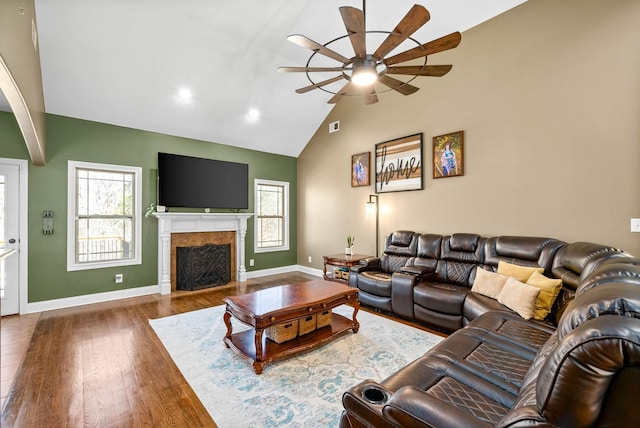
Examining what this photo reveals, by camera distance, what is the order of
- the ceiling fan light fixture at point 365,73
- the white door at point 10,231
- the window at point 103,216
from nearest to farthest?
the ceiling fan light fixture at point 365,73
the white door at point 10,231
the window at point 103,216

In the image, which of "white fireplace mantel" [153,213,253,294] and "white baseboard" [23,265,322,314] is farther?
"white fireplace mantel" [153,213,253,294]

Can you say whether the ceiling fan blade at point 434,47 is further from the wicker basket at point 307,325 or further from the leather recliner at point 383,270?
the leather recliner at point 383,270

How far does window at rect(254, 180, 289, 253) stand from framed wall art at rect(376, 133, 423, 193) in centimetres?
263

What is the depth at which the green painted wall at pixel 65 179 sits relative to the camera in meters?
4.07

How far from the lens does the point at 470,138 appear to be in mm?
3977

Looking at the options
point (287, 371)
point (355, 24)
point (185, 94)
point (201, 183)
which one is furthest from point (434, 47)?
point (201, 183)

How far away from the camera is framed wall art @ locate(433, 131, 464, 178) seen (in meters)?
4.06

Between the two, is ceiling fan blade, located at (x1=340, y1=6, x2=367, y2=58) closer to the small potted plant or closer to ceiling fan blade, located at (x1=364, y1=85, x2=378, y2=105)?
ceiling fan blade, located at (x1=364, y1=85, x2=378, y2=105)

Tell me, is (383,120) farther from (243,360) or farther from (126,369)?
(126,369)

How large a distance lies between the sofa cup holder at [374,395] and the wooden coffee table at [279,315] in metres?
1.32

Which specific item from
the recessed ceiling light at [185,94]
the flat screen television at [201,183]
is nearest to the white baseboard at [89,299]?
the flat screen television at [201,183]

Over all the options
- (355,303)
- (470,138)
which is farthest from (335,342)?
(470,138)

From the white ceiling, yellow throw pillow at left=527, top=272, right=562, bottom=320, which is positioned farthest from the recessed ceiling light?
yellow throw pillow at left=527, top=272, right=562, bottom=320

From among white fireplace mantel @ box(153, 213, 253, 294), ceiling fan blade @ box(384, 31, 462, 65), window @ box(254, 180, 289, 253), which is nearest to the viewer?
ceiling fan blade @ box(384, 31, 462, 65)
